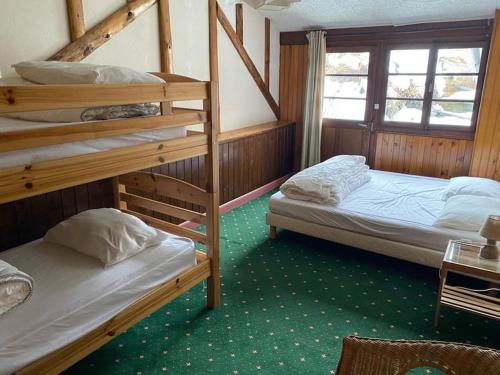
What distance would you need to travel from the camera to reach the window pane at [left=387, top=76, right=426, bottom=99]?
14.4 feet

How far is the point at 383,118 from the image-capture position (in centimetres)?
472

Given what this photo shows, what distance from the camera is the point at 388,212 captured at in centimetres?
304

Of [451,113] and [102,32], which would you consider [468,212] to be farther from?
[102,32]

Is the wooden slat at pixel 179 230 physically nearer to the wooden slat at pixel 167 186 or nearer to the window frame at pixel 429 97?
the wooden slat at pixel 167 186

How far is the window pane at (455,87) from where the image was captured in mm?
4129

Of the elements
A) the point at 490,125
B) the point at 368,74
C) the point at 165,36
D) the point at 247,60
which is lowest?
the point at 490,125

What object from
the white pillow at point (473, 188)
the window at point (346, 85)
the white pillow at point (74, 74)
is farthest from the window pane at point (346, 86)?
the white pillow at point (74, 74)

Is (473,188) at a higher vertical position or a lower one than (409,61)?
lower

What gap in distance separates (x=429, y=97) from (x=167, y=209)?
3.51m

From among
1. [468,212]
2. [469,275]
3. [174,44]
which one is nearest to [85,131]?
[174,44]

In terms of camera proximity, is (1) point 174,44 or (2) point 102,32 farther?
(1) point 174,44

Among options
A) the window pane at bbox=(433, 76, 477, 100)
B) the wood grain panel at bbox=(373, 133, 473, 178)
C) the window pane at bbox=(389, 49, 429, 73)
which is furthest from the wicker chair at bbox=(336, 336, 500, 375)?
the window pane at bbox=(389, 49, 429, 73)

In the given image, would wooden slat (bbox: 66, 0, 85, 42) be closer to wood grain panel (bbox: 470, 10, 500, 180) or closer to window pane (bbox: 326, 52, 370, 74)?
window pane (bbox: 326, 52, 370, 74)

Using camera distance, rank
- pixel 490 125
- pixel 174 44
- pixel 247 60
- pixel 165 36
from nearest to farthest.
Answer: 1. pixel 165 36
2. pixel 174 44
3. pixel 490 125
4. pixel 247 60
